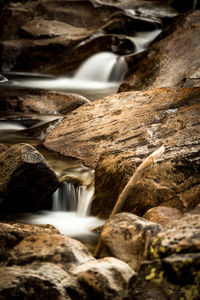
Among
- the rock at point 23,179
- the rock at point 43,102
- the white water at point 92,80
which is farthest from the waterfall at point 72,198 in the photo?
the white water at point 92,80

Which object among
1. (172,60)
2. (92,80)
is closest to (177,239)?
(172,60)

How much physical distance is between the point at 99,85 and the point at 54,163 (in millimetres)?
5872

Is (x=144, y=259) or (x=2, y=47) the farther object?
(x=2, y=47)

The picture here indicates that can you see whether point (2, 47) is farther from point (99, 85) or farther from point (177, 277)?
point (177, 277)

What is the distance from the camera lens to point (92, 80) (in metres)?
12.0

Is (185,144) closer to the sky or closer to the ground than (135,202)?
closer to the sky

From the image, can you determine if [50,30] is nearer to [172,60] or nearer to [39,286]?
[172,60]

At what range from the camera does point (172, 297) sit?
291 centimetres

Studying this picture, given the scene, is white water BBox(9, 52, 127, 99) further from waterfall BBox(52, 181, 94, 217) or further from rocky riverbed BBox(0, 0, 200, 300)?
waterfall BBox(52, 181, 94, 217)

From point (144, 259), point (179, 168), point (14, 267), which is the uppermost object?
point (179, 168)

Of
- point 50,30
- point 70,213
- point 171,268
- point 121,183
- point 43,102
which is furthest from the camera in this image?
point 50,30

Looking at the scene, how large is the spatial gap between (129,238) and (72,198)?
201 centimetres

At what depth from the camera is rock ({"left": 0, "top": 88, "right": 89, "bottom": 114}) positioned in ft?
29.1

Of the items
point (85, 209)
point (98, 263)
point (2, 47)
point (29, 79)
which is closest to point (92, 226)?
point (85, 209)
